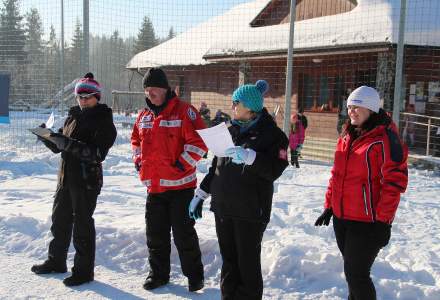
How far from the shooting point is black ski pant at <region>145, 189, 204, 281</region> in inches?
151

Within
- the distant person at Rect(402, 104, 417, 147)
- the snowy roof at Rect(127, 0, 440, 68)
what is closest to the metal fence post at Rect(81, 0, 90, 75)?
the snowy roof at Rect(127, 0, 440, 68)

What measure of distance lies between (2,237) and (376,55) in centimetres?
1003

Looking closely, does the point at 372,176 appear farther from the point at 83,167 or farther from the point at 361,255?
the point at 83,167

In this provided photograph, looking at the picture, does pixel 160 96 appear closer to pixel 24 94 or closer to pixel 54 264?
pixel 54 264

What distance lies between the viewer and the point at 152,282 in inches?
155

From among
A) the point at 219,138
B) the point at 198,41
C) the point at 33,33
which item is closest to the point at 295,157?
the point at 219,138

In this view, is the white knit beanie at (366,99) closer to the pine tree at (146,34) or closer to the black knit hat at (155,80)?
the black knit hat at (155,80)

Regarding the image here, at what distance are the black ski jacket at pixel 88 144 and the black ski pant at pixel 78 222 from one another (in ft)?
0.26

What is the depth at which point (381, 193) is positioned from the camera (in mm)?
2877

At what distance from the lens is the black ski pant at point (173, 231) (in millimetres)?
3829

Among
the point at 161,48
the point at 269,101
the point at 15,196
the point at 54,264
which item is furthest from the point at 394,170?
the point at 161,48

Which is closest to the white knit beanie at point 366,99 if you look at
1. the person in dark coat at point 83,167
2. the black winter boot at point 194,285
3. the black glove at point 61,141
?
the black winter boot at point 194,285

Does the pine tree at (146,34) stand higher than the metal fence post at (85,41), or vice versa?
the pine tree at (146,34)

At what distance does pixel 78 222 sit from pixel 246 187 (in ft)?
5.32
